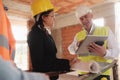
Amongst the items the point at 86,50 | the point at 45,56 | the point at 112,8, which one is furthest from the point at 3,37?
the point at 112,8

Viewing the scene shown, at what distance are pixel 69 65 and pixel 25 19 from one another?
4399mm

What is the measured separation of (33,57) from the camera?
4.65ft

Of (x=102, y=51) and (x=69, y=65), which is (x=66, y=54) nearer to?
(x=102, y=51)

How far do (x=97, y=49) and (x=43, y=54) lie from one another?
663mm

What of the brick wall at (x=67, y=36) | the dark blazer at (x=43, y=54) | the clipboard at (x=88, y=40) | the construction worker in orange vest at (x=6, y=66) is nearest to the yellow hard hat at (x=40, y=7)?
the dark blazer at (x=43, y=54)

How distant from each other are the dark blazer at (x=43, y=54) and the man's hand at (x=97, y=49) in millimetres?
458

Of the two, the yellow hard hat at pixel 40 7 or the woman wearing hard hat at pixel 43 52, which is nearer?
the woman wearing hard hat at pixel 43 52

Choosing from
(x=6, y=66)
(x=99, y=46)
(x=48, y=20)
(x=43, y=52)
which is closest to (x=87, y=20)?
(x=99, y=46)

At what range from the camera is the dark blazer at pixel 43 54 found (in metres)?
1.40

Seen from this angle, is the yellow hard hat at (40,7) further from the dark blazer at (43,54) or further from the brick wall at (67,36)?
the brick wall at (67,36)

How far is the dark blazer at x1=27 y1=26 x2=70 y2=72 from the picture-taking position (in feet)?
4.58

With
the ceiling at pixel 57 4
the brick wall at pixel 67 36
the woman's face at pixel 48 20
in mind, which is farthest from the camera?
the brick wall at pixel 67 36

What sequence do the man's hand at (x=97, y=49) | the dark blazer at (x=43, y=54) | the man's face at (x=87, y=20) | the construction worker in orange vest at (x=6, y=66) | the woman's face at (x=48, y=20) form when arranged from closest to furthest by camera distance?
the construction worker in orange vest at (x=6, y=66)
the dark blazer at (x=43, y=54)
the woman's face at (x=48, y=20)
the man's hand at (x=97, y=49)
the man's face at (x=87, y=20)

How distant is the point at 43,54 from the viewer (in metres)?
1.41
